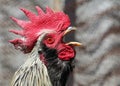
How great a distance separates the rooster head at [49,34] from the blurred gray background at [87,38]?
96 centimetres

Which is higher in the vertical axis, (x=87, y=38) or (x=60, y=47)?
(x=60, y=47)

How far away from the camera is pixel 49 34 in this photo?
2.02m

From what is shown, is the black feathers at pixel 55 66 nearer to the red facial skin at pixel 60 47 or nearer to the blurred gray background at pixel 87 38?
the red facial skin at pixel 60 47

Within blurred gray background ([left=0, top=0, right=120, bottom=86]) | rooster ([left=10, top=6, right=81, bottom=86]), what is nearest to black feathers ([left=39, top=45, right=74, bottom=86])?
rooster ([left=10, top=6, right=81, bottom=86])

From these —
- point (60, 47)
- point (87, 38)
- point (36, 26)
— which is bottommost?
point (87, 38)

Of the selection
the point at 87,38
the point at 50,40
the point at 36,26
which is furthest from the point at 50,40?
the point at 87,38

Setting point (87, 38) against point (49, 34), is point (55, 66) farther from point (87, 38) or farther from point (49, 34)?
point (87, 38)

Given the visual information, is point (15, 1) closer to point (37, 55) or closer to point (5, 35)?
point (5, 35)

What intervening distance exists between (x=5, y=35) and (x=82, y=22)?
55cm

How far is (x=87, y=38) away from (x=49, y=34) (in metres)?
1.18

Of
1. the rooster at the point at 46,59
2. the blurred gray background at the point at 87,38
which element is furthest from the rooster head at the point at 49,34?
the blurred gray background at the point at 87,38

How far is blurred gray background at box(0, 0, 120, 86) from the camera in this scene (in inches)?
122

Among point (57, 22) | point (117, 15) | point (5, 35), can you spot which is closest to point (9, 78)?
point (5, 35)

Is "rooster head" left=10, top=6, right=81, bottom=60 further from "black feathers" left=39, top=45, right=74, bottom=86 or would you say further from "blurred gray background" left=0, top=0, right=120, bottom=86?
"blurred gray background" left=0, top=0, right=120, bottom=86
